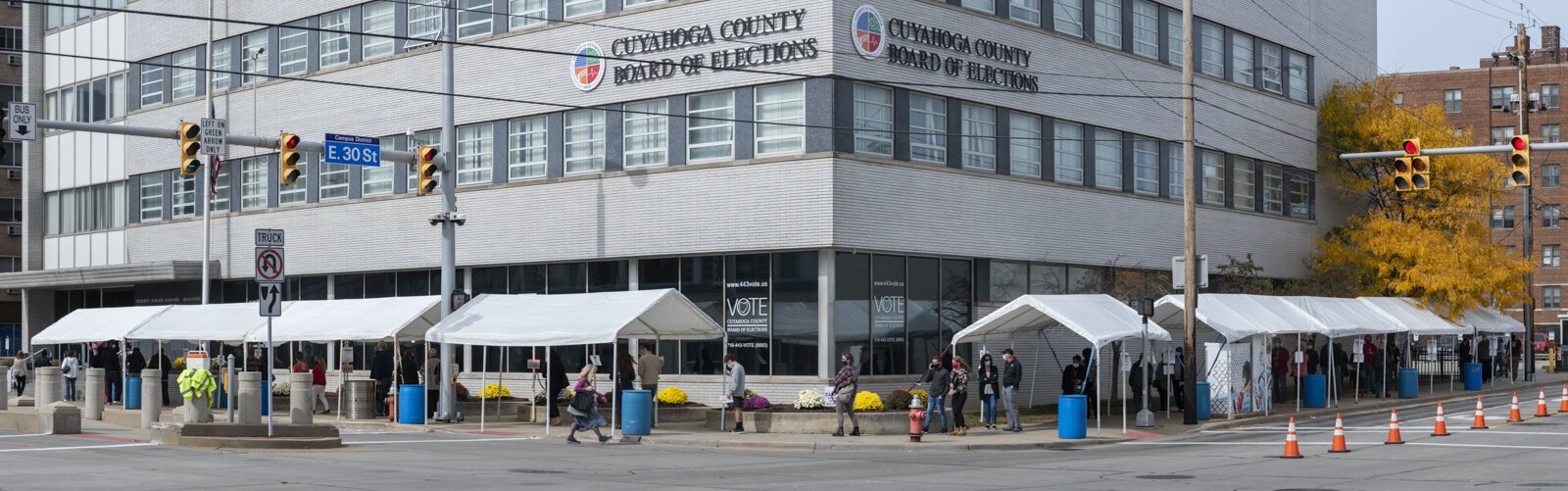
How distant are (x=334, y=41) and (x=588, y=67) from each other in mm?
9576

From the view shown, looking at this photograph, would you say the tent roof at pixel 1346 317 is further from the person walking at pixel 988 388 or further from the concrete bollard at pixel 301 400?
the concrete bollard at pixel 301 400

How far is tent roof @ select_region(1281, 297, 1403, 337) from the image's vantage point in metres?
36.2

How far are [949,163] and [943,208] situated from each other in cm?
101

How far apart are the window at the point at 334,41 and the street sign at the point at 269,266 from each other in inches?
685

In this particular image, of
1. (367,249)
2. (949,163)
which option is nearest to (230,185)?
(367,249)

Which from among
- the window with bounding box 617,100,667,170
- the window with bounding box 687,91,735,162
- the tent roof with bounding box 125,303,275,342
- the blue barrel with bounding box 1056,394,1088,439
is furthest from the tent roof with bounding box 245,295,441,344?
the blue barrel with bounding box 1056,394,1088,439

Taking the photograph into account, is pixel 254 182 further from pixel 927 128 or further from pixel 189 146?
pixel 927 128

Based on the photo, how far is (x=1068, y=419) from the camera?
2755 centimetres

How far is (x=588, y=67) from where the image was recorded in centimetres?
3553

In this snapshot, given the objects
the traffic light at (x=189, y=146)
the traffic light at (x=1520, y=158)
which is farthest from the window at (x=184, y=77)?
the traffic light at (x=1520, y=158)

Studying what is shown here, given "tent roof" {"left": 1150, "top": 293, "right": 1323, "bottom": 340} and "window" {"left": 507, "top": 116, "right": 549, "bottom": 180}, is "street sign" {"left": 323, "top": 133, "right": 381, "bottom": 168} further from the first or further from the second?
"tent roof" {"left": 1150, "top": 293, "right": 1323, "bottom": 340}

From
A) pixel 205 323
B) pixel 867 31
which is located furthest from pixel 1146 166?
pixel 205 323

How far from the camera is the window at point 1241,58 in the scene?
44094 millimetres

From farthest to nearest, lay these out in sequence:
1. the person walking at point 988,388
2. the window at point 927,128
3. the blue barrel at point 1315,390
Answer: the blue barrel at point 1315,390 < the window at point 927,128 < the person walking at point 988,388
